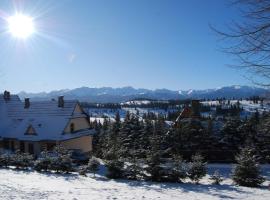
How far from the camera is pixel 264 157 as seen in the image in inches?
1670

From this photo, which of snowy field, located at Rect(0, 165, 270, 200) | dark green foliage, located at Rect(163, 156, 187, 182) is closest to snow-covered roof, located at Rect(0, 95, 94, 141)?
dark green foliage, located at Rect(163, 156, 187, 182)

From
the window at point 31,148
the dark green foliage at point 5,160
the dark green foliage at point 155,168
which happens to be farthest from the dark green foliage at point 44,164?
the window at point 31,148

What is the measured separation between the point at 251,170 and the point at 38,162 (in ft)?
46.7

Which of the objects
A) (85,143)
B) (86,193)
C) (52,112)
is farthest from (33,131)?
(86,193)

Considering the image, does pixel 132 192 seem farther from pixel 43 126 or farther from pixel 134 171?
pixel 43 126

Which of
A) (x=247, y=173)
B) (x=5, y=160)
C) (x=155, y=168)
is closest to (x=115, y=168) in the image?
(x=155, y=168)

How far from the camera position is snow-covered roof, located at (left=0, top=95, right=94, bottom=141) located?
137 feet

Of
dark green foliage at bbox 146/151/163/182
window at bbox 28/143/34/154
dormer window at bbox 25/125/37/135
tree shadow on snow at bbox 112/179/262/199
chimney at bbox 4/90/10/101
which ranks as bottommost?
window at bbox 28/143/34/154

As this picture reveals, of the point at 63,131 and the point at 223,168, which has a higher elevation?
the point at 63,131

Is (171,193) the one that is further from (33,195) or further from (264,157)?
(264,157)

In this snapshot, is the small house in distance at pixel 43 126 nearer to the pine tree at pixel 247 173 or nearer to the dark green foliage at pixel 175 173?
the dark green foliage at pixel 175 173

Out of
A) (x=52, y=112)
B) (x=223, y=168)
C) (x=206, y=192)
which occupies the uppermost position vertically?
(x=52, y=112)

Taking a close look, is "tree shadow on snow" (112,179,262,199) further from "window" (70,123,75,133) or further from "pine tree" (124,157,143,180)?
"window" (70,123,75,133)

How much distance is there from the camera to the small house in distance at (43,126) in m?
41.7
